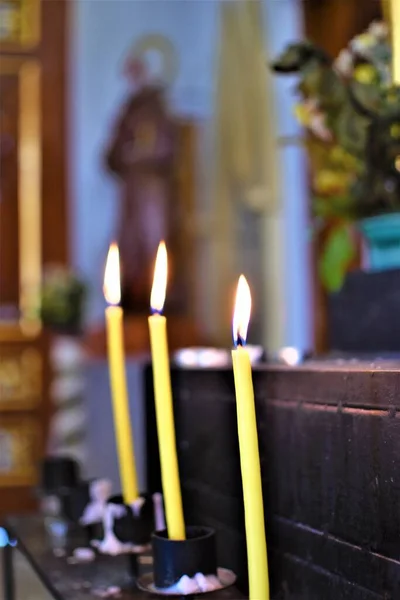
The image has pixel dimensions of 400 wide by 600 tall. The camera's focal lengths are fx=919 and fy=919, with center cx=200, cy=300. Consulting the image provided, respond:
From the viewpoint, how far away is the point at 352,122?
875 millimetres

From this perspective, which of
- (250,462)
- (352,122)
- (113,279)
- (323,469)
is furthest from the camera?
(352,122)

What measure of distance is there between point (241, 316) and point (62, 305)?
8.76 feet

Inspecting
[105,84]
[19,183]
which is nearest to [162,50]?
[105,84]

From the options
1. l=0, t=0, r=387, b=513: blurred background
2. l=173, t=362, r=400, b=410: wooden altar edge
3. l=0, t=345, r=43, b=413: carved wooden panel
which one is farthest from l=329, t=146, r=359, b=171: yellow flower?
l=0, t=345, r=43, b=413: carved wooden panel

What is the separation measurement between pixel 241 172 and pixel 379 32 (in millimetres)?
2223

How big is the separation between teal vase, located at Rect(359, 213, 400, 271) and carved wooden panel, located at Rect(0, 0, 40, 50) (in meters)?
2.73

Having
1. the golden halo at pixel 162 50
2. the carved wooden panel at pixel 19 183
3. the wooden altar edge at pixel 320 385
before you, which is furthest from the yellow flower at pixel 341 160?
the golden halo at pixel 162 50

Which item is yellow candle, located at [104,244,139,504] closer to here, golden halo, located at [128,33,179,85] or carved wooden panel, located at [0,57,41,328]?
carved wooden panel, located at [0,57,41,328]

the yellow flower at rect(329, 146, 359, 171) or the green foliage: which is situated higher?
the yellow flower at rect(329, 146, 359, 171)

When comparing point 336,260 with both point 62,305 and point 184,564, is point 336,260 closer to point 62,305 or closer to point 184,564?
point 184,564

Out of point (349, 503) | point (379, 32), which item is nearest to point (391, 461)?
point (349, 503)

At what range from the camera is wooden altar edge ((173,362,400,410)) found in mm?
547

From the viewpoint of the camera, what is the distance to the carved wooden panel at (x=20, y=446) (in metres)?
3.03

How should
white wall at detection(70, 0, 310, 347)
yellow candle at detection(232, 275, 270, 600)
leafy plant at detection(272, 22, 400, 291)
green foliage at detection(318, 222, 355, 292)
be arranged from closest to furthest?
1. yellow candle at detection(232, 275, 270, 600)
2. leafy plant at detection(272, 22, 400, 291)
3. green foliage at detection(318, 222, 355, 292)
4. white wall at detection(70, 0, 310, 347)
